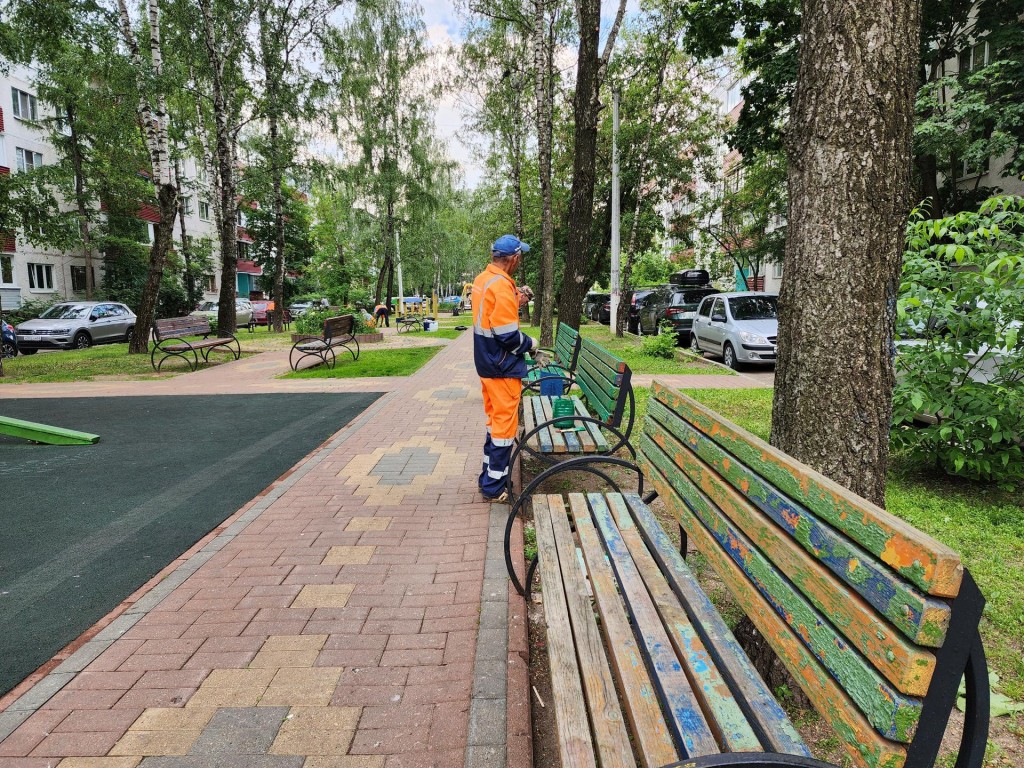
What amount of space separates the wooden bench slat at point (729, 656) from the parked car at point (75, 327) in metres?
20.4

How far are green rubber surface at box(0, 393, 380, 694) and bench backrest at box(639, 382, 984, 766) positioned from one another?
2.98 m

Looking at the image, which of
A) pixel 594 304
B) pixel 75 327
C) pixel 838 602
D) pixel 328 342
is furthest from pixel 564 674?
pixel 594 304

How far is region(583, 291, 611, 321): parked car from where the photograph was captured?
2994cm

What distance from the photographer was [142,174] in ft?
106

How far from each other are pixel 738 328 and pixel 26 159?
3624 cm

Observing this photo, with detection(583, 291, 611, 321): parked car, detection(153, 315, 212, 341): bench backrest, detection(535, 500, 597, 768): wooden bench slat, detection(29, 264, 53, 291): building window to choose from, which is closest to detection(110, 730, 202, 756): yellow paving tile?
detection(535, 500, 597, 768): wooden bench slat

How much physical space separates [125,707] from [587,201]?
957 centimetres

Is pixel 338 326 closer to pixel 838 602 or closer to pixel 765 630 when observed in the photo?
pixel 765 630

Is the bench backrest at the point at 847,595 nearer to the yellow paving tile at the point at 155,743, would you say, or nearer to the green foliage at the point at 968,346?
the yellow paving tile at the point at 155,743

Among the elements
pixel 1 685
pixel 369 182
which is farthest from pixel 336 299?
pixel 1 685

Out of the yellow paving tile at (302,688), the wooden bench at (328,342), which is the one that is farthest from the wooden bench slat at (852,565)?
the wooden bench at (328,342)

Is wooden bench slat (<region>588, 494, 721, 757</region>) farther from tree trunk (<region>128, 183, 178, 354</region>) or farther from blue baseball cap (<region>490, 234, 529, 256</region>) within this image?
tree trunk (<region>128, 183, 178, 354</region>)

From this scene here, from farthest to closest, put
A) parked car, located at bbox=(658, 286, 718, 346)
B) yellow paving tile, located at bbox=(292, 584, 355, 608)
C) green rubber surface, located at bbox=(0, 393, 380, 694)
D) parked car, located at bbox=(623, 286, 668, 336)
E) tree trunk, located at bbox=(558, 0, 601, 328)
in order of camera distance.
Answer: parked car, located at bbox=(623, 286, 668, 336) < parked car, located at bbox=(658, 286, 718, 346) < tree trunk, located at bbox=(558, 0, 601, 328) < green rubber surface, located at bbox=(0, 393, 380, 694) < yellow paving tile, located at bbox=(292, 584, 355, 608)

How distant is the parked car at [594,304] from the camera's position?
29938 millimetres
